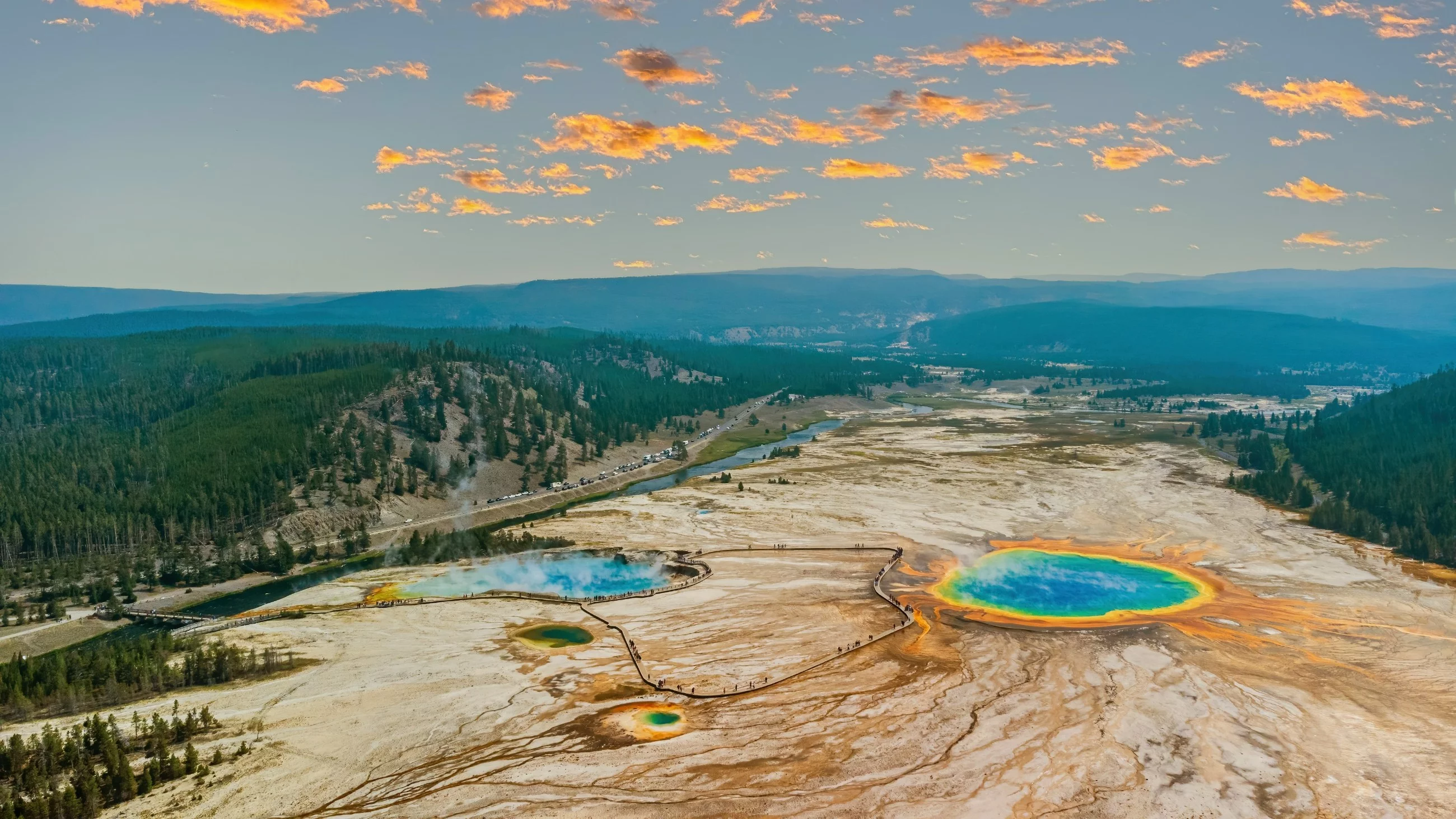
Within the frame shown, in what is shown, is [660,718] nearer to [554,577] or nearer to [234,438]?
[554,577]

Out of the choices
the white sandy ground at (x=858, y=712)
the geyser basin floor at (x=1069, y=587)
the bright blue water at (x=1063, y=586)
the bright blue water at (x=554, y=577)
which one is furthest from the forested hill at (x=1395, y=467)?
the bright blue water at (x=554, y=577)

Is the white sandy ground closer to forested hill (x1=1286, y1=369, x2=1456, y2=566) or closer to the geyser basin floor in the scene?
the geyser basin floor

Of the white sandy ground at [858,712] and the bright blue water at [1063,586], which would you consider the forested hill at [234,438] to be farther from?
the bright blue water at [1063,586]

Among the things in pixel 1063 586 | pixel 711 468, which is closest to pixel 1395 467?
pixel 1063 586

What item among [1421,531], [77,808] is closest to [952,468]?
[1421,531]

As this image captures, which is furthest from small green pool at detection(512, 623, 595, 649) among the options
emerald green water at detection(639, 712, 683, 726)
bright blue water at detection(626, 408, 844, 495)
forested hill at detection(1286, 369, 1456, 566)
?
forested hill at detection(1286, 369, 1456, 566)

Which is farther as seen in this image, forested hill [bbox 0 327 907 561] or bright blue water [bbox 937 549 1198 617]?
forested hill [bbox 0 327 907 561]

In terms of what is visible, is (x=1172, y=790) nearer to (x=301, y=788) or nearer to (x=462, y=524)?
(x=301, y=788)
